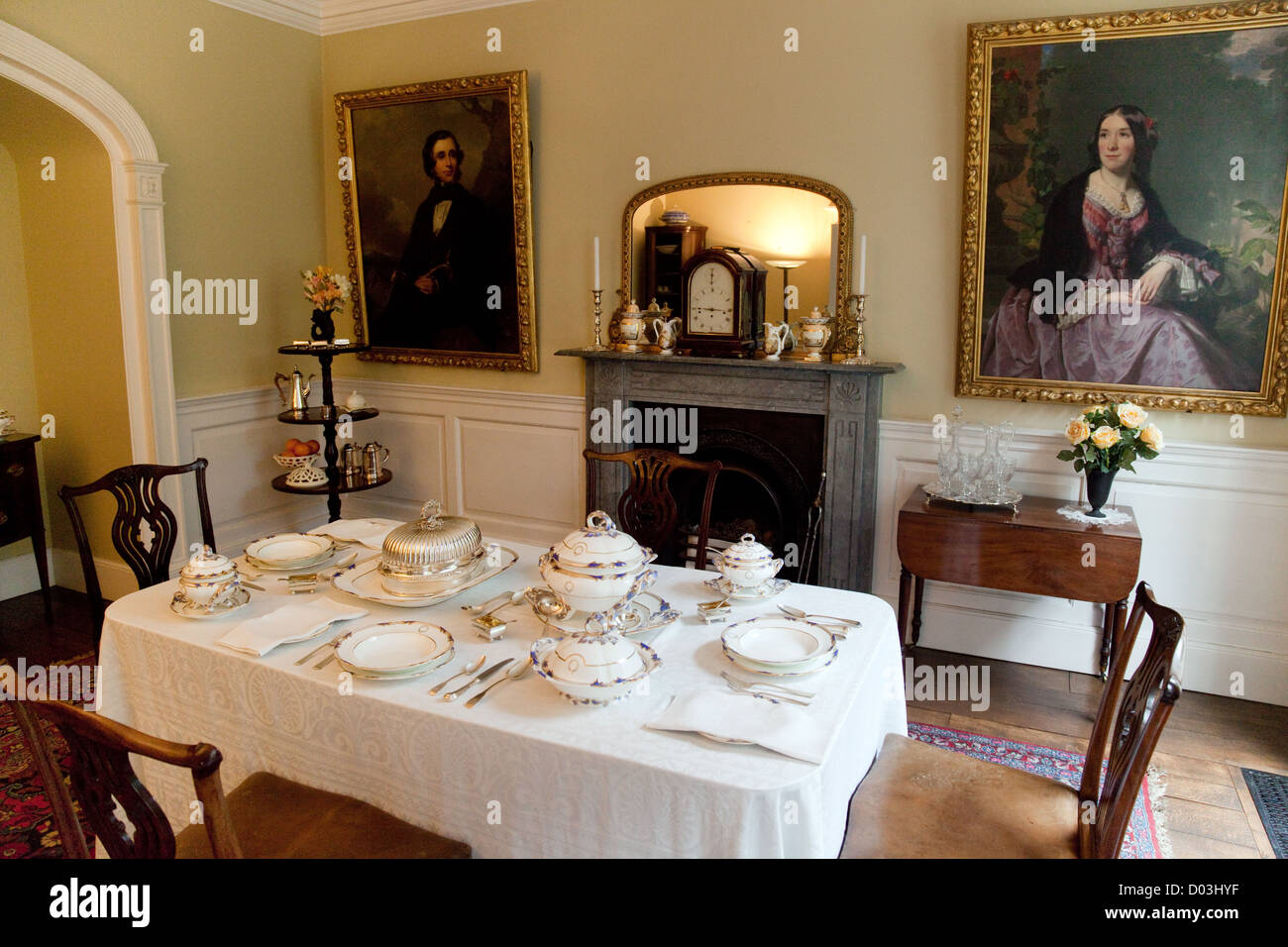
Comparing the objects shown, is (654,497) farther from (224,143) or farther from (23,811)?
(224,143)

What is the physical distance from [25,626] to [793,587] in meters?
3.64

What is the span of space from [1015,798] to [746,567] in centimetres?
78

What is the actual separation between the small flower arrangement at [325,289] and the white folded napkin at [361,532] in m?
1.94

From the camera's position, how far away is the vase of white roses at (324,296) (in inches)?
175

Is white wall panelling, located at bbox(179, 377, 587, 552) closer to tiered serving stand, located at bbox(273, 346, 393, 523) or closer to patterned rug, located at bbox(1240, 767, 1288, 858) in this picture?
tiered serving stand, located at bbox(273, 346, 393, 523)

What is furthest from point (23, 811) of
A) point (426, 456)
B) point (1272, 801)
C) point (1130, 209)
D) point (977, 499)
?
point (1130, 209)

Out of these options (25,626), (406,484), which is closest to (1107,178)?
(406,484)

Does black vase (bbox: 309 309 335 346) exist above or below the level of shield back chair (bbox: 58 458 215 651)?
above

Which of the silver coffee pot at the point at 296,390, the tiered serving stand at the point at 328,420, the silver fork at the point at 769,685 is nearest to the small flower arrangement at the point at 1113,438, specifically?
the silver fork at the point at 769,685

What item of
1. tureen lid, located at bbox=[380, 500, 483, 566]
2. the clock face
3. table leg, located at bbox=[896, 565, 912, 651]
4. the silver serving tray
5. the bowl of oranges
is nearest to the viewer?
tureen lid, located at bbox=[380, 500, 483, 566]

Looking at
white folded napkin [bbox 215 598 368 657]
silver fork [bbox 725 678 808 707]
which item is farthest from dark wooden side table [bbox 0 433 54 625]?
silver fork [bbox 725 678 808 707]

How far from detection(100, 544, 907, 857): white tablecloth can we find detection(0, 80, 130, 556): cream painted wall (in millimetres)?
2372

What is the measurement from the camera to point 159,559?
2.74 m

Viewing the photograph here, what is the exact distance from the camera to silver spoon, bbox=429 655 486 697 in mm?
1823
